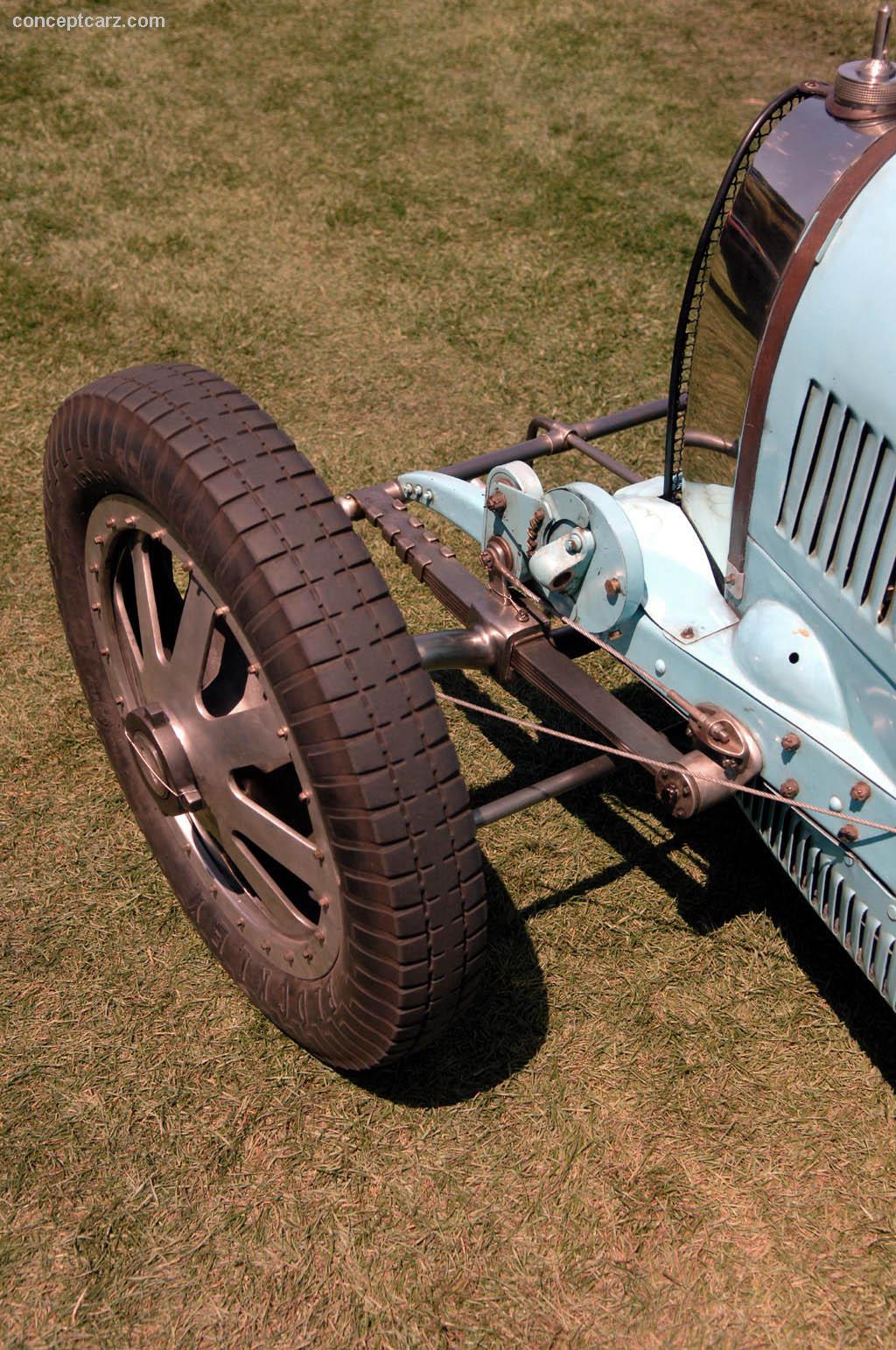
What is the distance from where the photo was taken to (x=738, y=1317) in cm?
204

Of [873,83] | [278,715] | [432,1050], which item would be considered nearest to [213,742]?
[278,715]

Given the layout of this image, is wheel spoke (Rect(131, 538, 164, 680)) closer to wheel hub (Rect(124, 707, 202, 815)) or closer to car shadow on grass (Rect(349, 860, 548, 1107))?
wheel hub (Rect(124, 707, 202, 815))

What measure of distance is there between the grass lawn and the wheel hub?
1.36 feet

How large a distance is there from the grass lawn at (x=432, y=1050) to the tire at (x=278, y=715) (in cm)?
25

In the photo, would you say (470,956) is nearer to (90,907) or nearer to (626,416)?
(90,907)

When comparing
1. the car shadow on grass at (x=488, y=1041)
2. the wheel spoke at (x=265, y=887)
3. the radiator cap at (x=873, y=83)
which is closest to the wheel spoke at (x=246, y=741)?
the wheel spoke at (x=265, y=887)

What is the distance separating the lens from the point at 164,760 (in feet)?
7.22

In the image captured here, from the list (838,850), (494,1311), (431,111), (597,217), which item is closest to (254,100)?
(431,111)

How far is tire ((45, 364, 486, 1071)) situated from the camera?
179cm

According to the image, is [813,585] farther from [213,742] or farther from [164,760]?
[164,760]

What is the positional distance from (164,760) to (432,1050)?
728 millimetres

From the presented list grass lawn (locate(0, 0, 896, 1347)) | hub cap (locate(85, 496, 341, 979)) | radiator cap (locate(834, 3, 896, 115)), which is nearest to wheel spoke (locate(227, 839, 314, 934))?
hub cap (locate(85, 496, 341, 979))

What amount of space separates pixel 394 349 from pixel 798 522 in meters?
2.38

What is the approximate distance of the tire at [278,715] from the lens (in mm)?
1793
